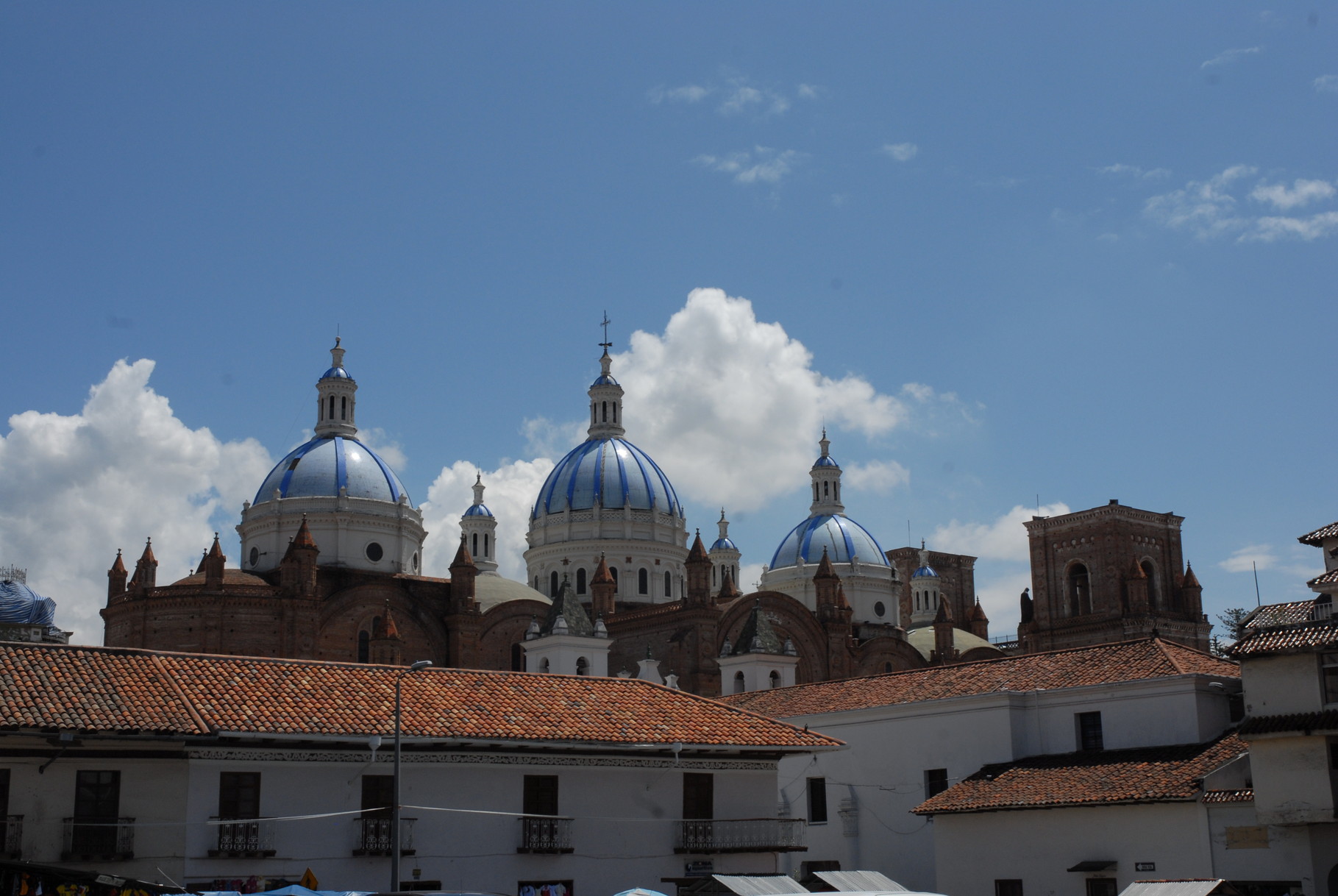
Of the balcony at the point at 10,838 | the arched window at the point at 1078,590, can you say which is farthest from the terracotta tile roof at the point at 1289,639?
the arched window at the point at 1078,590

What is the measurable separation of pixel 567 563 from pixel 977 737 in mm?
35983

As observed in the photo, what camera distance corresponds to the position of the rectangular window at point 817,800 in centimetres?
3797

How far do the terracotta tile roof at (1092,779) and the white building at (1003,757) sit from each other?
92 millimetres

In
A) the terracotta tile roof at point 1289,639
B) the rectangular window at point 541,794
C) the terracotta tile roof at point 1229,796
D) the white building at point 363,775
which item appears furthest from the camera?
the rectangular window at point 541,794

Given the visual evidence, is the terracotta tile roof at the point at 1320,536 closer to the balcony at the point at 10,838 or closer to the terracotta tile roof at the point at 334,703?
the terracotta tile roof at the point at 334,703

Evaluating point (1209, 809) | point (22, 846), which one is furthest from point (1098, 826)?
point (22, 846)

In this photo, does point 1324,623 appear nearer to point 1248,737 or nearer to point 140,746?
point 1248,737

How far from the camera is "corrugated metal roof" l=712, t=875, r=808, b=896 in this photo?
73.9 ft

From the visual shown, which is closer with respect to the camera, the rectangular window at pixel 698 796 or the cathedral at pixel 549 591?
the rectangular window at pixel 698 796

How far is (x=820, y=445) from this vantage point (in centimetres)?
8312

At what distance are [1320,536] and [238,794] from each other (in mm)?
21151

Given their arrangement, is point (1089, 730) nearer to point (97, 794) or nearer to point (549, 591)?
point (97, 794)

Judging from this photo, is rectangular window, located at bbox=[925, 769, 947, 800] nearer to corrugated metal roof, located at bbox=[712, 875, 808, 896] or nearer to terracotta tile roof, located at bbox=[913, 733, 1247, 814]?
terracotta tile roof, located at bbox=[913, 733, 1247, 814]

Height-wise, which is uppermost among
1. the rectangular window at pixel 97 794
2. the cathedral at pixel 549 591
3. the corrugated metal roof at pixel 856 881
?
the cathedral at pixel 549 591
